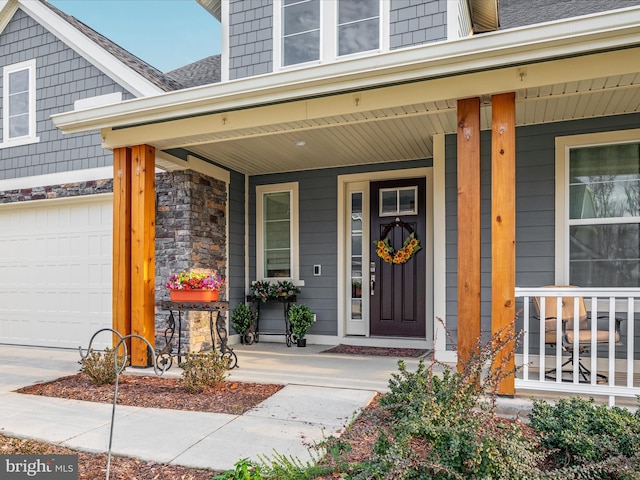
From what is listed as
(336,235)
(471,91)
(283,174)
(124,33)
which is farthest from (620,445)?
(124,33)

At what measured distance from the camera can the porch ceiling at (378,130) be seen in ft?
11.7

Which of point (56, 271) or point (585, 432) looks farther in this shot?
point (56, 271)

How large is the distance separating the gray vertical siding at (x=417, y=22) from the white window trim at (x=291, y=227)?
95.6 inches

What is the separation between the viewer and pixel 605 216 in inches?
180

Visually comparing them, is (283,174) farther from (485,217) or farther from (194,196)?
(485,217)

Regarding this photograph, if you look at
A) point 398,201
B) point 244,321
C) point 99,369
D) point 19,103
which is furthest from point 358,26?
point 19,103

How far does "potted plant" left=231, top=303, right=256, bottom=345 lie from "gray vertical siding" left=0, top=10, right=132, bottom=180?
8.59 feet

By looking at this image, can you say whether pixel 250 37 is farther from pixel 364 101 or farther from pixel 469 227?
pixel 469 227

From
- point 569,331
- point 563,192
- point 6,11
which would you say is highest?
point 6,11

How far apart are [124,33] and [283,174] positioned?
37.3 ft

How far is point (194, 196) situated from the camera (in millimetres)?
5613

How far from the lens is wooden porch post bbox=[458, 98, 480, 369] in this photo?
3.40 m

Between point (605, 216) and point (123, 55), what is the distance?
6441mm

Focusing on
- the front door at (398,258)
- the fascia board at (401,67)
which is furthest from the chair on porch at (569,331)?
the fascia board at (401,67)
